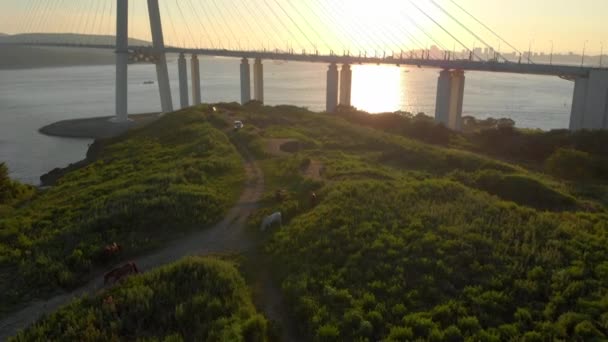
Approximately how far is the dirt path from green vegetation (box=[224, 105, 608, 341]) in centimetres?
51

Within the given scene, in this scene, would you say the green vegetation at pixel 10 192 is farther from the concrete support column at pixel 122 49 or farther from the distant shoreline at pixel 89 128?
the concrete support column at pixel 122 49

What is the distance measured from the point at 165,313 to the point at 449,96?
3171 centimetres

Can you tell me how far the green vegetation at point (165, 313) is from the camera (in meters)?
7.16

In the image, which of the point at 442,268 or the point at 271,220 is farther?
the point at 271,220

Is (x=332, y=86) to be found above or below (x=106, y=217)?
above

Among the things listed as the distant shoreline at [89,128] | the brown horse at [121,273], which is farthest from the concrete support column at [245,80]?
the brown horse at [121,273]

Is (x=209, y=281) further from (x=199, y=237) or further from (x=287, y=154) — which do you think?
(x=287, y=154)

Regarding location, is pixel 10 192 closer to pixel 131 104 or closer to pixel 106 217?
pixel 106 217

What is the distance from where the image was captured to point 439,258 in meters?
9.13

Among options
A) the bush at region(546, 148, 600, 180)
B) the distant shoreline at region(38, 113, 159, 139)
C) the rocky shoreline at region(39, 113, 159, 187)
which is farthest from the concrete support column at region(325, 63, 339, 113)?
the bush at region(546, 148, 600, 180)

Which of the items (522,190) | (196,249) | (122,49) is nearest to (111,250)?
(196,249)

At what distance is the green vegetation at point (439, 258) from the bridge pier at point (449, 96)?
64.6 ft

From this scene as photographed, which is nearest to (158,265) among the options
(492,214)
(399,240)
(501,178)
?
(399,240)

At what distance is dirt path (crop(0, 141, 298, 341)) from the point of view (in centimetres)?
823
